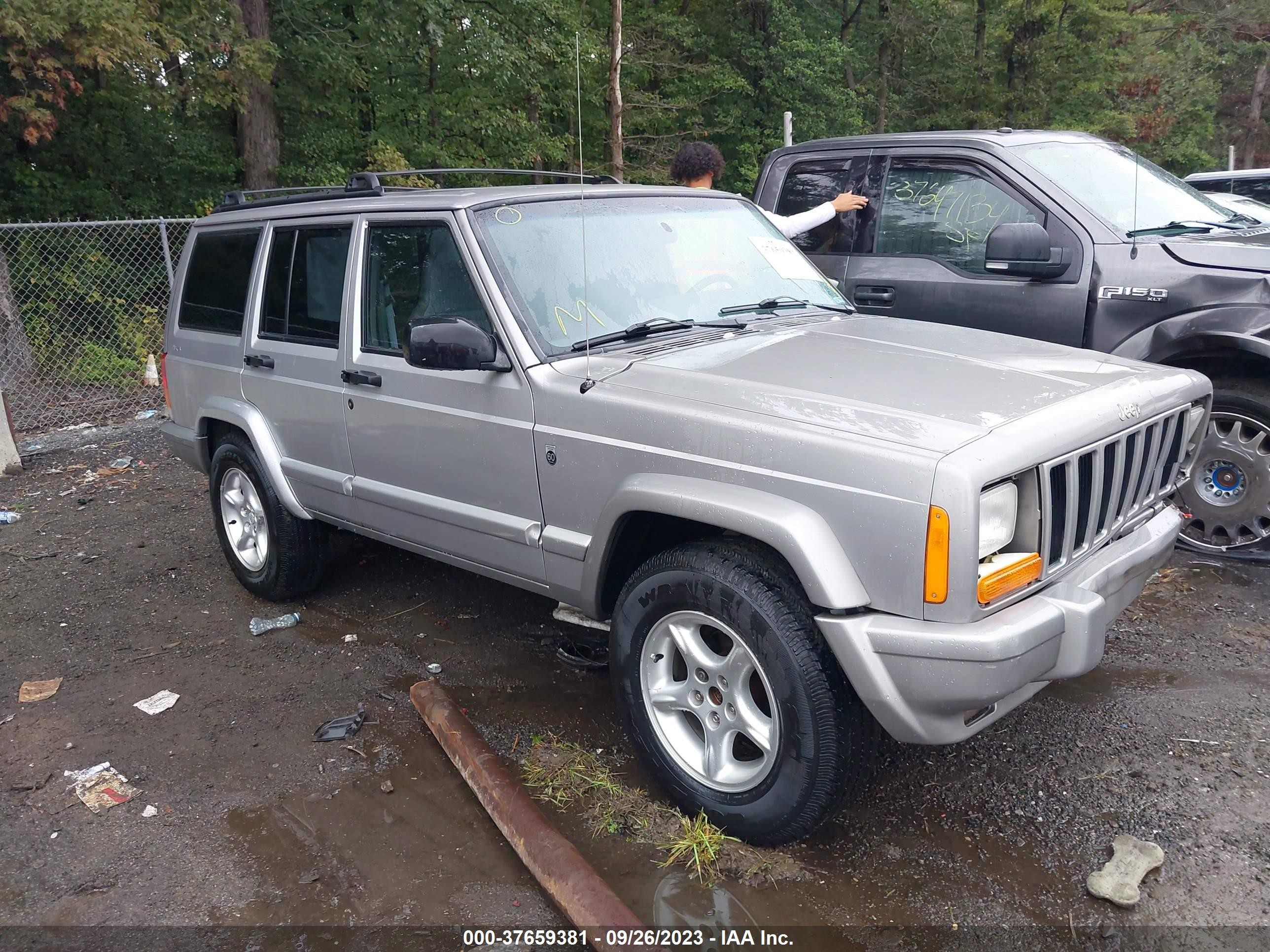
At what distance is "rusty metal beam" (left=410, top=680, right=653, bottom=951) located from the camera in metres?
2.61

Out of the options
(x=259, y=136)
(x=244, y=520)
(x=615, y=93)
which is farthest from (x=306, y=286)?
(x=615, y=93)

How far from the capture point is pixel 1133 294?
190 inches

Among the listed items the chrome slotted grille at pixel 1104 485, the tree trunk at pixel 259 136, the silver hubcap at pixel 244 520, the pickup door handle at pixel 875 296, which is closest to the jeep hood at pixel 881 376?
the chrome slotted grille at pixel 1104 485

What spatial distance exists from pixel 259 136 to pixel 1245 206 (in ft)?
44.7

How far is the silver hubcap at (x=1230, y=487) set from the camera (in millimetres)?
4691

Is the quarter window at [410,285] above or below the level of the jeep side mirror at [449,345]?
above

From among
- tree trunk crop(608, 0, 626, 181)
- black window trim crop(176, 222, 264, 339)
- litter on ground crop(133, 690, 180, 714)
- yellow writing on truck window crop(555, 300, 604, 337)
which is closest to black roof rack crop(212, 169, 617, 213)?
black window trim crop(176, 222, 264, 339)

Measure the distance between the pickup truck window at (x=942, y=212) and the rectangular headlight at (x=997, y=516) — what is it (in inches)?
119

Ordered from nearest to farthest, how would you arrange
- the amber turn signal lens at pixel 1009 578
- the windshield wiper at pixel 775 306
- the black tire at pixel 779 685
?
1. the amber turn signal lens at pixel 1009 578
2. the black tire at pixel 779 685
3. the windshield wiper at pixel 775 306

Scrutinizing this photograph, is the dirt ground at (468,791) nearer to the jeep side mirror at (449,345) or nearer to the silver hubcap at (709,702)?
the silver hubcap at (709,702)

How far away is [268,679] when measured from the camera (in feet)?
14.5

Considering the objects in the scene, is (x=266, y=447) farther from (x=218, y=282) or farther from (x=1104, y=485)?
(x=1104, y=485)

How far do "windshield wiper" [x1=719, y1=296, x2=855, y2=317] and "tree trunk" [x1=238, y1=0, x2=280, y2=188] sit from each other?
513 inches

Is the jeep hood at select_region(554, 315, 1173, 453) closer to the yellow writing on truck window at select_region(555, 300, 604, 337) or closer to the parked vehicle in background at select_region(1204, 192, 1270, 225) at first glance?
the yellow writing on truck window at select_region(555, 300, 604, 337)
